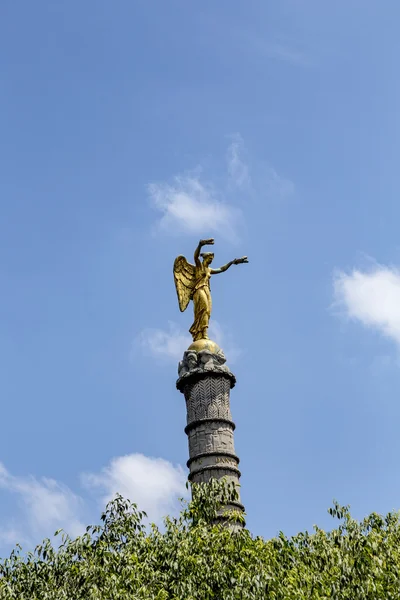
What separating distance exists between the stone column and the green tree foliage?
3931 mm

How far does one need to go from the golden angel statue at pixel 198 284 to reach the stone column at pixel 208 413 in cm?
82

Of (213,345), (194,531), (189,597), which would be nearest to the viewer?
(189,597)

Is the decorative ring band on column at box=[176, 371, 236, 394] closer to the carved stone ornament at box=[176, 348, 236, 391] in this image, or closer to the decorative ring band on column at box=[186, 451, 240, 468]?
the carved stone ornament at box=[176, 348, 236, 391]

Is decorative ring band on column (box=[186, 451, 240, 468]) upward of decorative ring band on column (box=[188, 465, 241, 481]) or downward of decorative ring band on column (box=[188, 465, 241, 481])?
upward

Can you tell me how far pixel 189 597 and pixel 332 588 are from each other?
2.37 m

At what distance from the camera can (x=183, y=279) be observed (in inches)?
983

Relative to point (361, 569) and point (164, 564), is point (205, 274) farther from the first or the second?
point (361, 569)

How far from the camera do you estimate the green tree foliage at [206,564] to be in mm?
12984

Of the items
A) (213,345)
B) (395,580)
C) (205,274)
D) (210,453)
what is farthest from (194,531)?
(205,274)

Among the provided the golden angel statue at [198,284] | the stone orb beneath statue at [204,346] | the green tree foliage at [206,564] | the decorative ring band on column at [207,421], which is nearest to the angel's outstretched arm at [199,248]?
the golden angel statue at [198,284]

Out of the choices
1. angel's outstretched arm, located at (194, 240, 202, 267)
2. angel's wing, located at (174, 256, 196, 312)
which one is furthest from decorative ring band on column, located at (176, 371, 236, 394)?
angel's outstretched arm, located at (194, 240, 202, 267)

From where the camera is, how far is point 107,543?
16.5 m

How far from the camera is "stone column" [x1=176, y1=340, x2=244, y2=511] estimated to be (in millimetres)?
21594

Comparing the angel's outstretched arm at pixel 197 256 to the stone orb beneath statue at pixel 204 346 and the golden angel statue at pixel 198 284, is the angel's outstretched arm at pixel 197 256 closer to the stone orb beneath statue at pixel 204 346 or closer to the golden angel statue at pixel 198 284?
the golden angel statue at pixel 198 284
